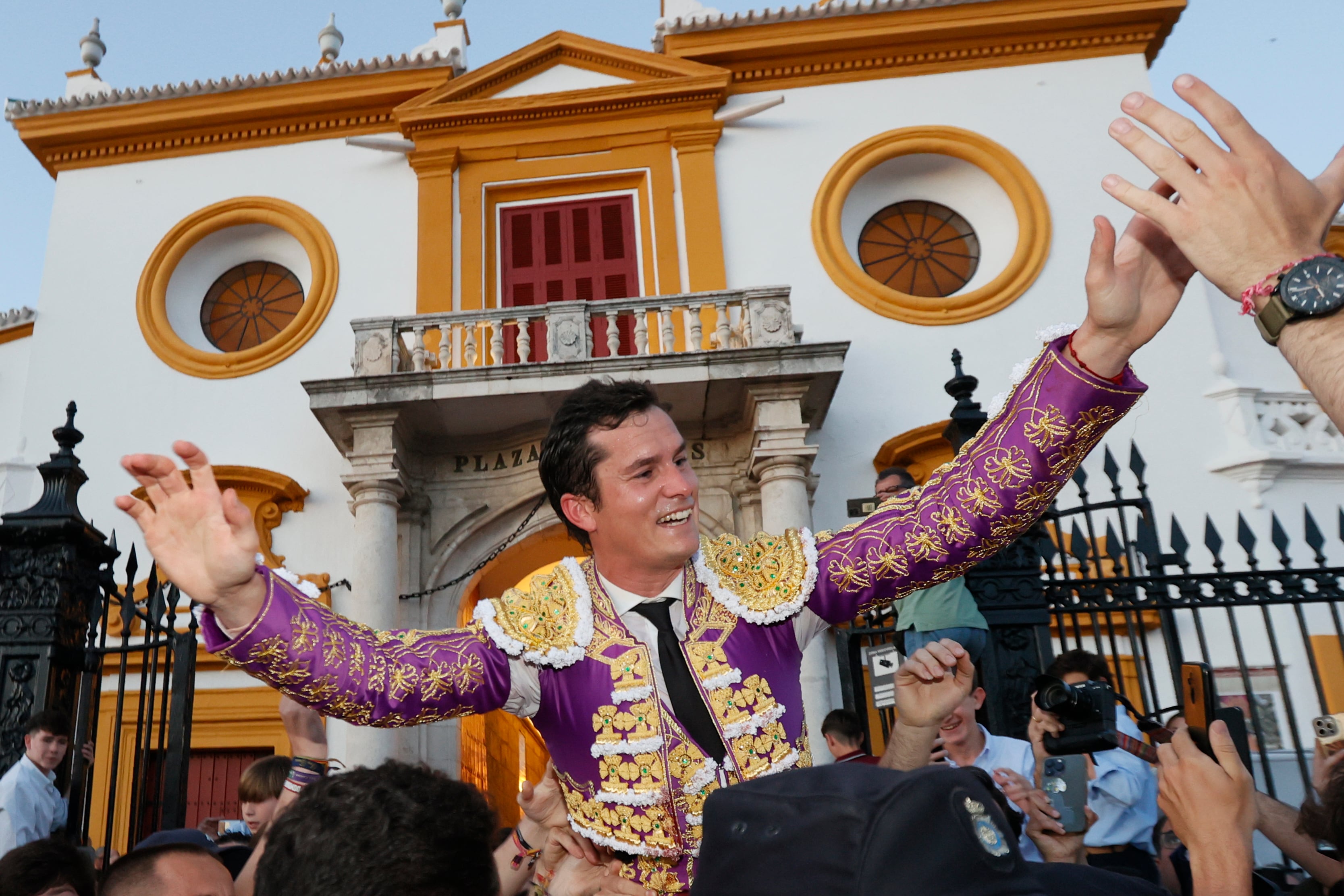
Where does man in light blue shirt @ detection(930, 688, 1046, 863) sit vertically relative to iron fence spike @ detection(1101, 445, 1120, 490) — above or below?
below

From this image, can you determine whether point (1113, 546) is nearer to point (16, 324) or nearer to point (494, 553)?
point (494, 553)

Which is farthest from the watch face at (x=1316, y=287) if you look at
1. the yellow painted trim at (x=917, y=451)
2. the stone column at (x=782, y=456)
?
the yellow painted trim at (x=917, y=451)

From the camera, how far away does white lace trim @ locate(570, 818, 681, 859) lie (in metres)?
2.11

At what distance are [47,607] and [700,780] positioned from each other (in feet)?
13.3

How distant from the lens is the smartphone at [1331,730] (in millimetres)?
2979

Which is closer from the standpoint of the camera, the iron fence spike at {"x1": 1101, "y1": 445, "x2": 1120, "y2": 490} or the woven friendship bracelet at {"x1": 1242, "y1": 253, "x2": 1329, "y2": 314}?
the woven friendship bracelet at {"x1": 1242, "y1": 253, "x2": 1329, "y2": 314}

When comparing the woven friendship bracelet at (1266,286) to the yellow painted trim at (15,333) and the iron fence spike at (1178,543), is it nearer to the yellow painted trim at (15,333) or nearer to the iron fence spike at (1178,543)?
the iron fence spike at (1178,543)

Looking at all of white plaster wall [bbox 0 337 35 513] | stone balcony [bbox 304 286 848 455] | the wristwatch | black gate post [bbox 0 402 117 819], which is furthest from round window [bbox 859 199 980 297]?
the wristwatch

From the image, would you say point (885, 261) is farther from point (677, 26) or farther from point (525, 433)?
point (525, 433)

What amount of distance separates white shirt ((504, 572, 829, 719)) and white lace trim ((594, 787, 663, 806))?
18 centimetres

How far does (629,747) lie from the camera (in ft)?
7.06

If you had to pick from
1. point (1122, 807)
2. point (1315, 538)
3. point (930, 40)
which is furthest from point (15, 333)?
point (1315, 538)

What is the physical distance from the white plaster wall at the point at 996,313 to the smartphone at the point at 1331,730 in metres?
6.96

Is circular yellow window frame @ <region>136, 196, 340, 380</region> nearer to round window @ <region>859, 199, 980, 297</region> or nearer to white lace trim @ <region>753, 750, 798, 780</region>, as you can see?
round window @ <region>859, 199, 980, 297</region>
